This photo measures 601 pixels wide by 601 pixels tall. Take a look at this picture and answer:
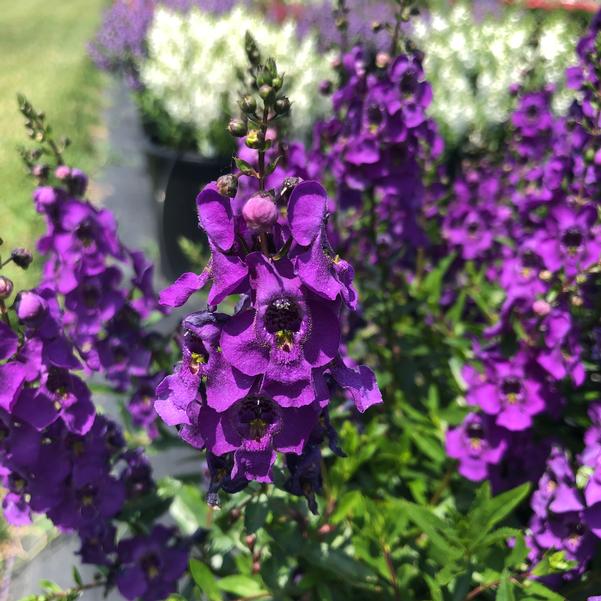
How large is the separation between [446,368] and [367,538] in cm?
97

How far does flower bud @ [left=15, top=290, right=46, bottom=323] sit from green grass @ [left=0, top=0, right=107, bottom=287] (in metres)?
2.40

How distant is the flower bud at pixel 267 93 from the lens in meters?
1.12

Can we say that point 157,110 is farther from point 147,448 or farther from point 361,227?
point 147,448

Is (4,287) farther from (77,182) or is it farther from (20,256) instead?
(77,182)

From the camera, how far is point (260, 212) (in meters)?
1.05

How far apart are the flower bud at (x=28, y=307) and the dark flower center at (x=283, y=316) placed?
649mm

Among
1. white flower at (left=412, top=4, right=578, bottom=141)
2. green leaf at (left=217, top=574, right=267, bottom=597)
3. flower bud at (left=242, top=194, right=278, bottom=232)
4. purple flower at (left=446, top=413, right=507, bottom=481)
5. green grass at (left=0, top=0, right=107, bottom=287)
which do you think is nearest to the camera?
flower bud at (left=242, top=194, right=278, bottom=232)

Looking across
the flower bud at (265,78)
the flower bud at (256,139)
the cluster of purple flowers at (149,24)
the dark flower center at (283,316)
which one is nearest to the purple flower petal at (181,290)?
the dark flower center at (283,316)

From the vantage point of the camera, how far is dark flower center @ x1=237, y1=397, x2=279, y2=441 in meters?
1.24

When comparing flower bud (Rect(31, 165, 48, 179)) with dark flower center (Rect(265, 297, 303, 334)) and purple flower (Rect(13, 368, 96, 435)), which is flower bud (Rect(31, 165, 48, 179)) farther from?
dark flower center (Rect(265, 297, 303, 334))

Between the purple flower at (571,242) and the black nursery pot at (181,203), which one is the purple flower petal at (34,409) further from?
the black nursery pot at (181,203)

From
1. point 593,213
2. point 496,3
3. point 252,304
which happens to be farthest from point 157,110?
point 496,3

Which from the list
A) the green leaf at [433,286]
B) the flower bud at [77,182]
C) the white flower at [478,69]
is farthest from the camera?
the white flower at [478,69]

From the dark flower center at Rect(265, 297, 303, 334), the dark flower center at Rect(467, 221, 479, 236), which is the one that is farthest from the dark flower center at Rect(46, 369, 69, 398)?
the dark flower center at Rect(467, 221, 479, 236)
